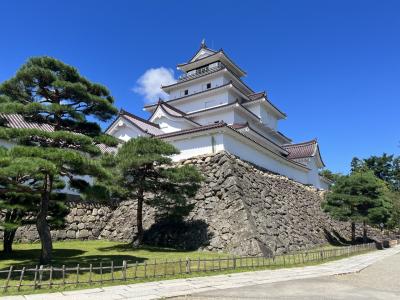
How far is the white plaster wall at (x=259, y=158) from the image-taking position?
1836 centimetres

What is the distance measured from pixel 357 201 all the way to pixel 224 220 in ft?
36.1

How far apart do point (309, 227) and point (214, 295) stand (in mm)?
14688

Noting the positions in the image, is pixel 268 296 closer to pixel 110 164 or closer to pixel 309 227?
pixel 110 164

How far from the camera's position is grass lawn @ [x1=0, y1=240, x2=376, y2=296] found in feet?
27.6

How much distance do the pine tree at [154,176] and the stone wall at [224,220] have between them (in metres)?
1.33

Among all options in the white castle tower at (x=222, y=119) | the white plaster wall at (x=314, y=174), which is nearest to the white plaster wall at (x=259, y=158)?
the white castle tower at (x=222, y=119)

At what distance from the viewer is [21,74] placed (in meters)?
10.3

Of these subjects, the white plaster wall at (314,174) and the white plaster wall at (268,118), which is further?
the white plaster wall at (314,174)

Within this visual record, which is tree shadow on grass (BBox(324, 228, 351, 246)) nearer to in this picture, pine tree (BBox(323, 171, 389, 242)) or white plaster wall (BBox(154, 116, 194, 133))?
pine tree (BBox(323, 171, 389, 242))

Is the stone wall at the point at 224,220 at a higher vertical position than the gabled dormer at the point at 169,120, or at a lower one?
lower

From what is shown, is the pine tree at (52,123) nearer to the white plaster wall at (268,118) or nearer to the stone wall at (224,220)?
the stone wall at (224,220)

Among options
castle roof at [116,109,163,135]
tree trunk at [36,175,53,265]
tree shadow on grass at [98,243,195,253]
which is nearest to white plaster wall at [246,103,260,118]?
castle roof at [116,109,163,135]

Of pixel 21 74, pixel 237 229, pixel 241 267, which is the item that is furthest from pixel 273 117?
pixel 21 74

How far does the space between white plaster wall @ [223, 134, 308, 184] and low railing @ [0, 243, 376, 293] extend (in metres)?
6.62
